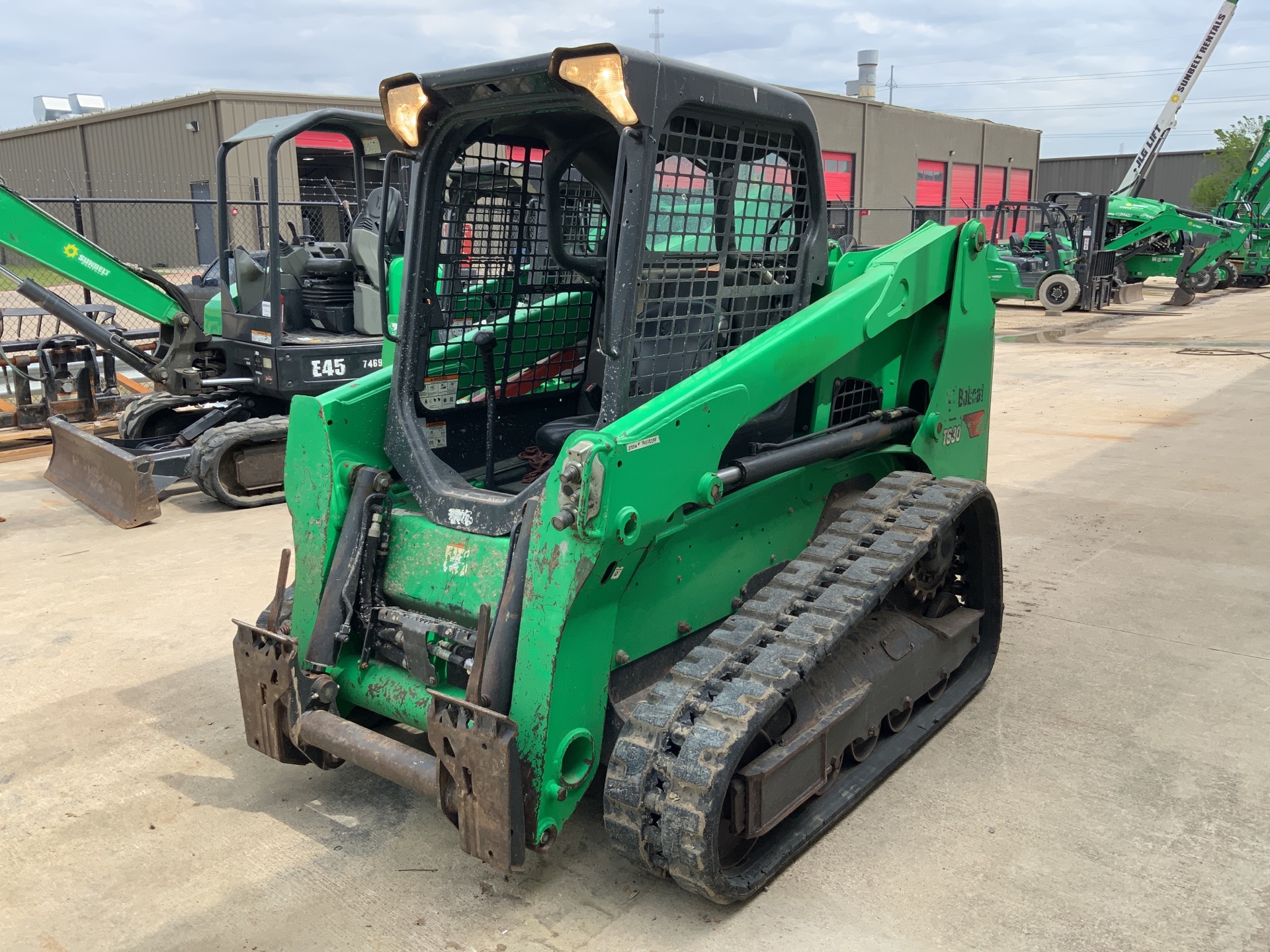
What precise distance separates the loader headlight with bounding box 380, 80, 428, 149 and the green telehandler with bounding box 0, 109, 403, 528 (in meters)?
3.58

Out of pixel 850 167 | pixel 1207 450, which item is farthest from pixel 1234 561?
pixel 850 167

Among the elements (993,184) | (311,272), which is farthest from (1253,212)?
(311,272)

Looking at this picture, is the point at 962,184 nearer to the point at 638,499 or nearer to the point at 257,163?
the point at 257,163

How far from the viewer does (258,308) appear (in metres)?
8.29

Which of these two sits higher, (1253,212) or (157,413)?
(1253,212)

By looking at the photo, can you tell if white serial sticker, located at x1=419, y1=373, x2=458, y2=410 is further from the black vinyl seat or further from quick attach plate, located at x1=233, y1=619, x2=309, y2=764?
quick attach plate, located at x1=233, y1=619, x2=309, y2=764

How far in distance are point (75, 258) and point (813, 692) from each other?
7753 millimetres

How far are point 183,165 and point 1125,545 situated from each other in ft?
84.2

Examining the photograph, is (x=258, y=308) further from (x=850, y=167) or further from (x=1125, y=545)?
(x=850, y=167)

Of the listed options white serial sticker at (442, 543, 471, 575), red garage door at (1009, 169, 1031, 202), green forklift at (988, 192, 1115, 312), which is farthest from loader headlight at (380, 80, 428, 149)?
red garage door at (1009, 169, 1031, 202)

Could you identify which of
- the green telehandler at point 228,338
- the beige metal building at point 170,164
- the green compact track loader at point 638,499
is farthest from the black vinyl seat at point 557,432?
the beige metal building at point 170,164

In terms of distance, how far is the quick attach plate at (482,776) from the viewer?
286cm

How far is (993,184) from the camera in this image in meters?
44.7

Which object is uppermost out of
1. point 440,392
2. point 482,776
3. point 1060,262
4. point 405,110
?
point 405,110
